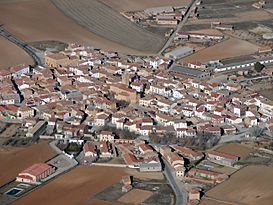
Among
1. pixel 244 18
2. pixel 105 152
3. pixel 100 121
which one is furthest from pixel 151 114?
pixel 244 18

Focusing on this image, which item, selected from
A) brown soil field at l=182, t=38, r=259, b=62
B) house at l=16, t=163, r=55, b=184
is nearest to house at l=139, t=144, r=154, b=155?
house at l=16, t=163, r=55, b=184

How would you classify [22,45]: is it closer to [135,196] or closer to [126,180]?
[126,180]

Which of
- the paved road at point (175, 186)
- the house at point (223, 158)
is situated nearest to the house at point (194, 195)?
the paved road at point (175, 186)

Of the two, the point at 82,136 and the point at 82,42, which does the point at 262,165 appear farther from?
the point at 82,42

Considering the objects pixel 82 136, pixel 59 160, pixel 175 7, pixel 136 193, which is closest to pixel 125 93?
pixel 82 136

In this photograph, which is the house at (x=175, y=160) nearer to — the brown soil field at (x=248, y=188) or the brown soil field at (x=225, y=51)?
the brown soil field at (x=248, y=188)
